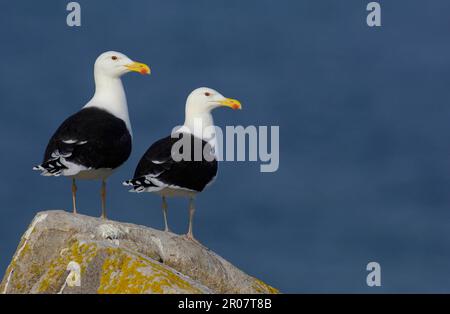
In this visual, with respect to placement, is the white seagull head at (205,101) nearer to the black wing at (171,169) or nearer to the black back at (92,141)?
the black wing at (171,169)

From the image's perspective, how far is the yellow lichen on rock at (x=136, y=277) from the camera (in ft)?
53.0

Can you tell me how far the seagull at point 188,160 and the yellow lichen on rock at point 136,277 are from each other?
199 inches

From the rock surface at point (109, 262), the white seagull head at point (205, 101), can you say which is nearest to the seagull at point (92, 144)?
the white seagull head at point (205, 101)

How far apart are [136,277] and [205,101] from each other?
8.39m

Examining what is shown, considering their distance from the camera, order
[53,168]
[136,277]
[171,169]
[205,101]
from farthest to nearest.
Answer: [205,101]
[171,169]
[53,168]
[136,277]

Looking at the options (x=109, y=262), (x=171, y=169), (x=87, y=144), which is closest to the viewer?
(x=109, y=262)

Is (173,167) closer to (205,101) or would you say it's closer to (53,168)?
(205,101)

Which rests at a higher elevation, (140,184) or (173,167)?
(173,167)

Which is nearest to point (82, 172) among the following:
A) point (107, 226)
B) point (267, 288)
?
point (107, 226)

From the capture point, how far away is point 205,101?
2419 cm

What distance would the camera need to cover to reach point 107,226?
770 inches

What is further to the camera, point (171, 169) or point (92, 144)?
point (171, 169)

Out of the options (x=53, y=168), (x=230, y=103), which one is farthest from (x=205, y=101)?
(x=53, y=168)

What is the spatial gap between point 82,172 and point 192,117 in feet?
9.93
